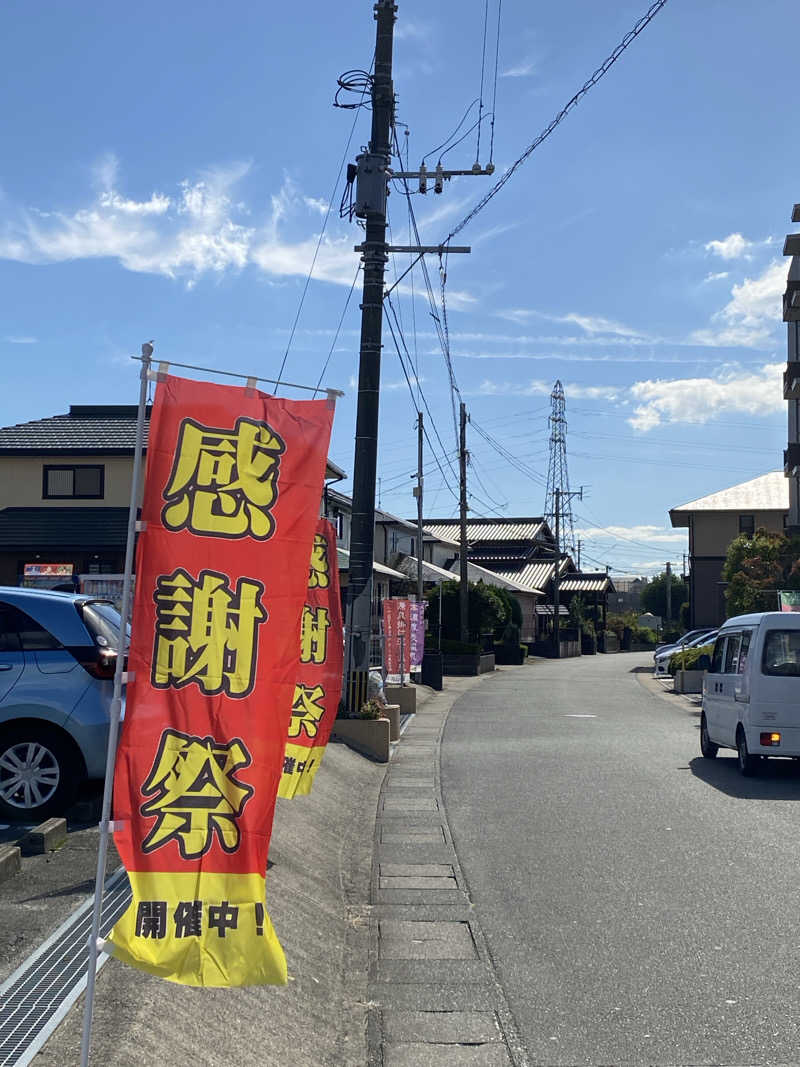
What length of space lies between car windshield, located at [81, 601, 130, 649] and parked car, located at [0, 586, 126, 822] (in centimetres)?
8

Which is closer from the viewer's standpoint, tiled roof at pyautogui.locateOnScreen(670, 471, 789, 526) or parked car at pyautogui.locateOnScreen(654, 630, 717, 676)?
parked car at pyautogui.locateOnScreen(654, 630, 717, 676)

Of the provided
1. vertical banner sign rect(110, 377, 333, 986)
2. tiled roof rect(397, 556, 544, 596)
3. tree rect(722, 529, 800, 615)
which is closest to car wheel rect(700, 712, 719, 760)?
vertical banner sign rect(110, 377, 333, 986)

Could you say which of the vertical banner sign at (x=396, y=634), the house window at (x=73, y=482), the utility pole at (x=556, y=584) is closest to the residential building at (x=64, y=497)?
the house window at (x=73, y=482)

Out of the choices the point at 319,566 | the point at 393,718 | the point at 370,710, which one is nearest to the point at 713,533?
the point at 393,718

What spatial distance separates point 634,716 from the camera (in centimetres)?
→ 2225

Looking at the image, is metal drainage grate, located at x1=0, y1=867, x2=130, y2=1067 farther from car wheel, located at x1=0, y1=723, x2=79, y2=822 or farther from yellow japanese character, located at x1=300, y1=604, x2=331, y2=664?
yellow japanese character, located at x1=300, y1=604, x2=331, y2=664

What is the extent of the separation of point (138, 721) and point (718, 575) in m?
58.2

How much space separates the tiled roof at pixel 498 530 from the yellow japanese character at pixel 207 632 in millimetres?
68843

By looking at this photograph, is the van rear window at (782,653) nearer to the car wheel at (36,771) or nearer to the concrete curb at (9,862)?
the car wheel at (36,771)

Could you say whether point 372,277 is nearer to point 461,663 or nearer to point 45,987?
point 45,987

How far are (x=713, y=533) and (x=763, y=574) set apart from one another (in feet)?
97.4

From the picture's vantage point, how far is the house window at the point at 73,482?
97.6ft

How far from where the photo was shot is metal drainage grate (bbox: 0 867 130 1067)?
3990 millimetres

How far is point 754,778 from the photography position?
43.0 ft
